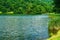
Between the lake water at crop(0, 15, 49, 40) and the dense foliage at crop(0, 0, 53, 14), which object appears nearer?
the lake water at crop(0, 15, 49, 40)

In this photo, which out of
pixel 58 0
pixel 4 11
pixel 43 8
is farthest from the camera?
pixel 43 8

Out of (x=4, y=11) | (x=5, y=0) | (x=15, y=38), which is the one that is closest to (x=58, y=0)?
(x=15, y=38)

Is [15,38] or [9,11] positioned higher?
[15,38]

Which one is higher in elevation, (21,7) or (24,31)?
(24,31)

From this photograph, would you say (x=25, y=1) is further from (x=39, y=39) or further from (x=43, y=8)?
(x=39, y=39)

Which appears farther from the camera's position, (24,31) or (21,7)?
(21,7)

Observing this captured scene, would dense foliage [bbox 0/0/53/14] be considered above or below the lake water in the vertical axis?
below

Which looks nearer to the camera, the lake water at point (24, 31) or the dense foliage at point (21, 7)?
the lake water at point (24, 31)

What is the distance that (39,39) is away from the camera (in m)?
31.4

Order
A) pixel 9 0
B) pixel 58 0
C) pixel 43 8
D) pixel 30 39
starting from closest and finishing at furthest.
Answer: pixel 30 39
pixel 58 0
pixel 43 8
pixel 9 0

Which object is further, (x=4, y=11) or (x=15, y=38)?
(x=4, y=11)

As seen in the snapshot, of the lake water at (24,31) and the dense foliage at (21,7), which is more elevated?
the lake water at (24,31)

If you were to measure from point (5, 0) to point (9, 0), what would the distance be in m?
5.03

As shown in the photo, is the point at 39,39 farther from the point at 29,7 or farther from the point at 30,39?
the point at 29,7
